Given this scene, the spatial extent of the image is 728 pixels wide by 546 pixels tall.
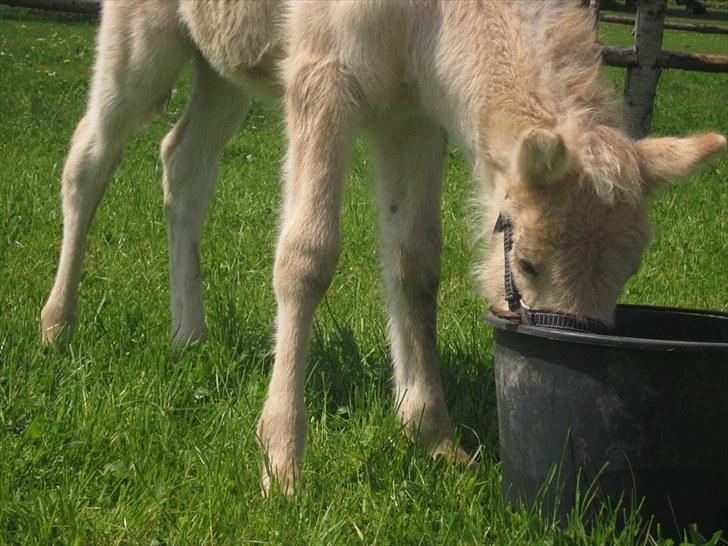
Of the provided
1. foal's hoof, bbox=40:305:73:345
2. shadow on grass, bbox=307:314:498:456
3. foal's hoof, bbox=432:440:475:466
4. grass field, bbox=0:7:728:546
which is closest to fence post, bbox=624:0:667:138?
grass field, bbox=0:7:728:546

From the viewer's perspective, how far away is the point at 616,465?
2816 millimetres

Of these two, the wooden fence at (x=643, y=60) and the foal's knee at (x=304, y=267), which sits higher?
the wooden fence at (x=643, y=60)

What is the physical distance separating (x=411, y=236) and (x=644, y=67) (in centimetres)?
690

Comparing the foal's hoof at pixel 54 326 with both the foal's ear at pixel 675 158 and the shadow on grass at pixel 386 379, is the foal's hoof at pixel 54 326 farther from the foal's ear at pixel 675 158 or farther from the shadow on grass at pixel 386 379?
the foal's ear at pixel 675 158

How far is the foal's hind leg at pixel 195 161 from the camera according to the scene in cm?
500

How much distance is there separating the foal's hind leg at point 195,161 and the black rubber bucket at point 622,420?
7.65 feet

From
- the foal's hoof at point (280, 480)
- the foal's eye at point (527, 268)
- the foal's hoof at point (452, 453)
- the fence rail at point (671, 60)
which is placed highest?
the fence rail at point (671, 60)

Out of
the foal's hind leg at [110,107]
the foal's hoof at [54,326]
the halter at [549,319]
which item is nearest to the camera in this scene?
the halter at [549,319]

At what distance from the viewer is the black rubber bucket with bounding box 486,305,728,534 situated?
8.93 ft

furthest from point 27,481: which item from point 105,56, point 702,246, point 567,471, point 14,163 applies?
point 14,163

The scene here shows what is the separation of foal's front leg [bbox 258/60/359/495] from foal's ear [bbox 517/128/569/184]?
74 cm

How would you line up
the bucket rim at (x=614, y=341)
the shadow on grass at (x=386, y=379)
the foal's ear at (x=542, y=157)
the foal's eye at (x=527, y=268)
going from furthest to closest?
the shadow on grass at (x=386, y=379) < the foal's eye at (x=527, y=268) < the foal's ear at (x=542, y=157) < the bucket rim at (x=614, y=341)

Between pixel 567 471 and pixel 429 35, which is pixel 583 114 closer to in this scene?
pixel 429 35

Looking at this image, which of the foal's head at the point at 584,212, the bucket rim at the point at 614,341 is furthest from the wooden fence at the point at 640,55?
the bucket rim at the point at 614,341
